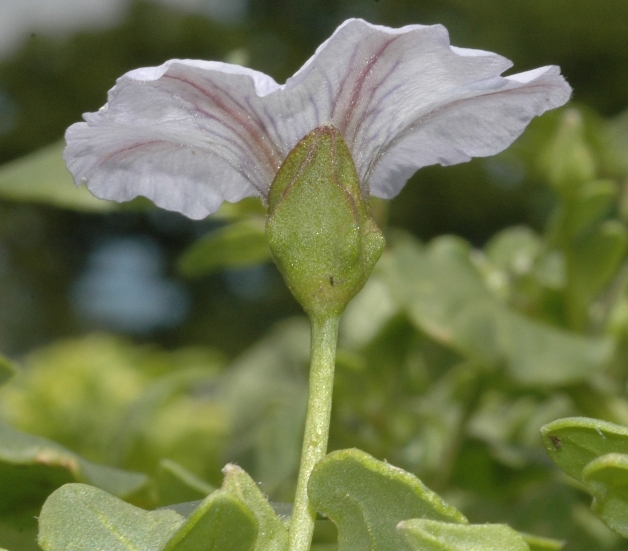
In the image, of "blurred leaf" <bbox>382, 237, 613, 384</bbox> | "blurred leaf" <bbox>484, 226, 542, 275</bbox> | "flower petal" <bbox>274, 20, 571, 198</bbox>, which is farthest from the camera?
"blurred leaf" <bbox>484, 226, 542, 275</bbox>

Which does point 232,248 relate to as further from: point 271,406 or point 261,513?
point 261,513

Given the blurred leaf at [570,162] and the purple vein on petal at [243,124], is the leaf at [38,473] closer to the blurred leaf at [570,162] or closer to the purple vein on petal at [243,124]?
the purple vein on petal at [243,124]

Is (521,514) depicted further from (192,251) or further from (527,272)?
(192,251)

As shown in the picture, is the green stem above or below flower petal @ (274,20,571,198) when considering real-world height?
below

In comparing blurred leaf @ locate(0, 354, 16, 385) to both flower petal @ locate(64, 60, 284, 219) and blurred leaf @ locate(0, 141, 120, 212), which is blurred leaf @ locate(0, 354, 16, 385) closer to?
flower petal @ locate(64, 60, 284, 219)

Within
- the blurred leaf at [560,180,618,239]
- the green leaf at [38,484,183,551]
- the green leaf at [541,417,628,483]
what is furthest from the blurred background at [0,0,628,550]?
the green leaf at [541,417,628,483]

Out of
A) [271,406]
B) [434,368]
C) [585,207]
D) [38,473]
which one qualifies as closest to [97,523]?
[38,473]

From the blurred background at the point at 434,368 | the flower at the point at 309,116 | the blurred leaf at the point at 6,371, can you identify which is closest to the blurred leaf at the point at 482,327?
the blurred background at the point at 434,368
